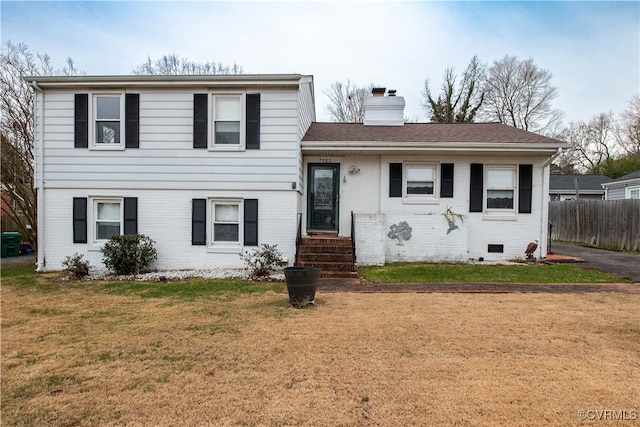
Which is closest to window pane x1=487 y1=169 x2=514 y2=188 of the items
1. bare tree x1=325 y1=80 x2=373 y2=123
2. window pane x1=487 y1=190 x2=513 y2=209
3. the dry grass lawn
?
window pane x1=487 y1=190 x2=513 y2=209

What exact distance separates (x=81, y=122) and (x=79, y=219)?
2.66 metres

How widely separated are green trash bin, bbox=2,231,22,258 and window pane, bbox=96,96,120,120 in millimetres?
7172

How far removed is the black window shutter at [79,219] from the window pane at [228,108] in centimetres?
443

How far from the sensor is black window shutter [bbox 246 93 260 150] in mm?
9570

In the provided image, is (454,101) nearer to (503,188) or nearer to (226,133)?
(503,188)

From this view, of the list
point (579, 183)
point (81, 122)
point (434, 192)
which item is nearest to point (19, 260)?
point (81, 122)

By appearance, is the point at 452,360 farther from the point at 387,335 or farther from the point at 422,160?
the point at 422,160

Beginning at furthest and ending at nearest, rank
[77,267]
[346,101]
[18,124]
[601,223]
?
1. [346,101]
2. [601,223]
3. [18,124]
4. [77,267]

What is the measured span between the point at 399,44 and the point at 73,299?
48.1ft

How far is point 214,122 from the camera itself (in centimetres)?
973

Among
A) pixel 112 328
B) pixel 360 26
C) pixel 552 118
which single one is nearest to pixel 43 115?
pixel 112 328

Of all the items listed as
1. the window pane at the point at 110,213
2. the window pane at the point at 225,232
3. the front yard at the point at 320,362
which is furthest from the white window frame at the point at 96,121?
the front yard at the point at 320,362

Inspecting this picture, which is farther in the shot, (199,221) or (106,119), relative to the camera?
(106,119)

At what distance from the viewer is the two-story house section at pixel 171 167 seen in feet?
31.6
